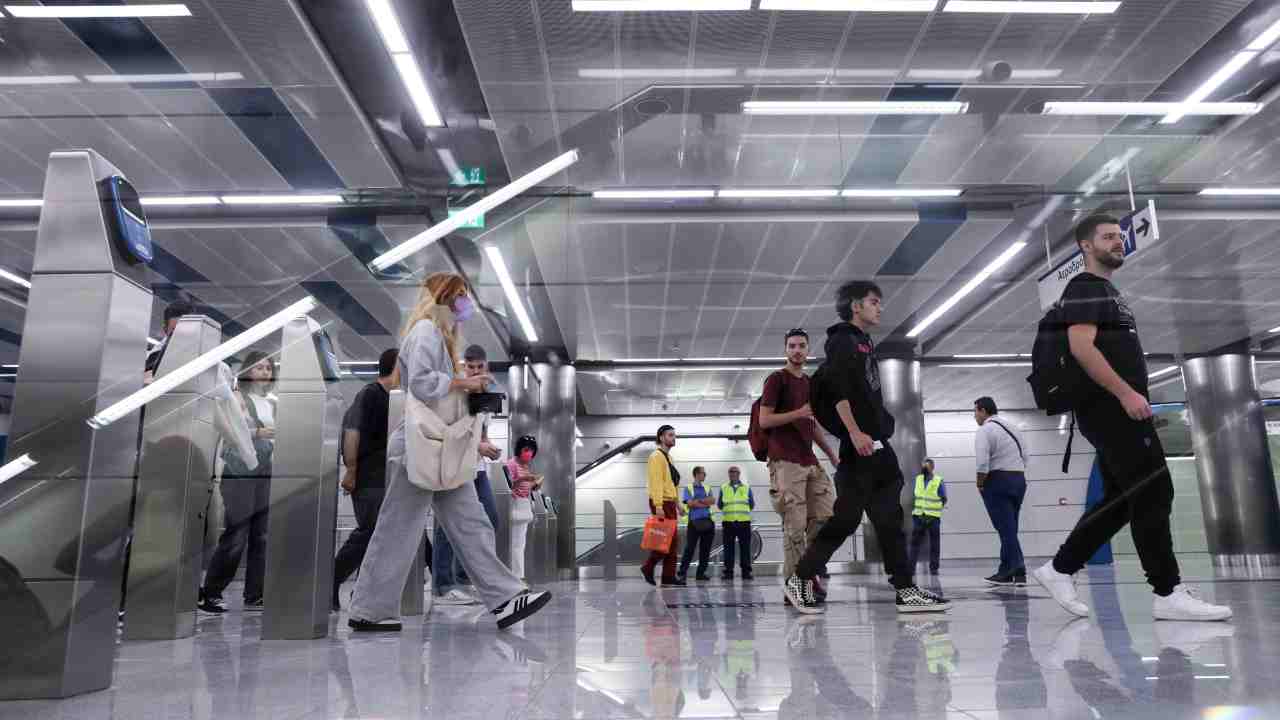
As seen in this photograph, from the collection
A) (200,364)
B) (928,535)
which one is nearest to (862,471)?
(200,364)

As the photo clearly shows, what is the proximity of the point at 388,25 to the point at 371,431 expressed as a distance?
3064mm

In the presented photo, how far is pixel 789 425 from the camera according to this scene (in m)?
4.90

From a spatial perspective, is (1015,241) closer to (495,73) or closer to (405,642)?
(495,73)

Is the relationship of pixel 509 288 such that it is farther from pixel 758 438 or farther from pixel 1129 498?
pixel 1129 498

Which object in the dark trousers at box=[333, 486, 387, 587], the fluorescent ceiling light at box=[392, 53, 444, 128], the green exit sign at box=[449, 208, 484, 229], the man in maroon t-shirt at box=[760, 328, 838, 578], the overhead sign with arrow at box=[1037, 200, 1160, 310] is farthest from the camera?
the fluorescent ceiling light at box=[392, 53, 444, 128]

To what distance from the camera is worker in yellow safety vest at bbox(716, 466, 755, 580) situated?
10.9 meters

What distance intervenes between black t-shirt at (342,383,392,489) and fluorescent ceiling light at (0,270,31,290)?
6.13ft

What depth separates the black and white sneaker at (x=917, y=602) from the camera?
3.87 m

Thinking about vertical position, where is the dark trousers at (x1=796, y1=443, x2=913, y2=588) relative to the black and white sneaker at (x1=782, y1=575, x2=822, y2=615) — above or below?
above

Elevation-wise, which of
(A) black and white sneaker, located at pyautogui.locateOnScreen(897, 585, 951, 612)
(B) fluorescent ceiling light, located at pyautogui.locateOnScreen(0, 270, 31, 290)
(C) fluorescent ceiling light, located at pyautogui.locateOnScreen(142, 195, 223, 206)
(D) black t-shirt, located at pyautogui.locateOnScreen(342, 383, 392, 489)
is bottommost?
(A) black and white sneaker, located at pyautogui.locateOnScreen(897, 585, 951, 612)

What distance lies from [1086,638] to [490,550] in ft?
7.45

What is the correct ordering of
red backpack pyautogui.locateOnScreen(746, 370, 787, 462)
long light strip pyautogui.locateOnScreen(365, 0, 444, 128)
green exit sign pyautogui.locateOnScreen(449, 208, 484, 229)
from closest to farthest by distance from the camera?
red backpack pyautogui.locateOnScreen(746, 370, 787, 462), green exit sign pyautogui.locateOnScreen(449, 208, 484, 229), long light strip pyautogui.locateOnScreen(365, 0, 444, 128)

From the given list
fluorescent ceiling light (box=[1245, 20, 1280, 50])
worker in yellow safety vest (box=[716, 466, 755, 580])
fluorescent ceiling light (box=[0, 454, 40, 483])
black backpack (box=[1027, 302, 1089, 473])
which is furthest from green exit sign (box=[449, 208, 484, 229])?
worker in yellow safety vest (box=[716, 466, 755, 580])

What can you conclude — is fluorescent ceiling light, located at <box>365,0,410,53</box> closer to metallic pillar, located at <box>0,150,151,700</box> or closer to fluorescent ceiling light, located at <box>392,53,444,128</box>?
fluorescent ceiling light, located at <box>392,53,444,128</box>
